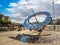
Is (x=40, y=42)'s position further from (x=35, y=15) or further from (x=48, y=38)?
(x=35, y=15)

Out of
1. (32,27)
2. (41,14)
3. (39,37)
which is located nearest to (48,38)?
(39,37)

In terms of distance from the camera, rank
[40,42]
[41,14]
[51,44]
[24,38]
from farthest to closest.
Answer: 1. [41,14]
2. [24,38]
3. [40,42]
4. [51,44]

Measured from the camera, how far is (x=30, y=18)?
2717cm

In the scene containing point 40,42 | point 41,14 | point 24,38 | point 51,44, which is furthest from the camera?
point 41,14

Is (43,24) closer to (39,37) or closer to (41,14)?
(39,37)

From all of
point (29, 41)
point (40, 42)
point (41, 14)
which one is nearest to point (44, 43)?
point (40, 42)

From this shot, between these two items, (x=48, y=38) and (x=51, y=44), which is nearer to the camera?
(x=51, y=44)

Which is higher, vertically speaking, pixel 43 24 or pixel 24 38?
pixel 43 24

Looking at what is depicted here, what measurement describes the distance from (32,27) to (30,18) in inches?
188

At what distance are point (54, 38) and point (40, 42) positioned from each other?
2.64 meters

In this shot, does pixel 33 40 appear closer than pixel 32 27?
Yes

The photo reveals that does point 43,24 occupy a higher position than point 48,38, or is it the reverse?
point 43,24

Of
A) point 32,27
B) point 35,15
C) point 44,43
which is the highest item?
point 35,15

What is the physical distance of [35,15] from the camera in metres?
27.0
